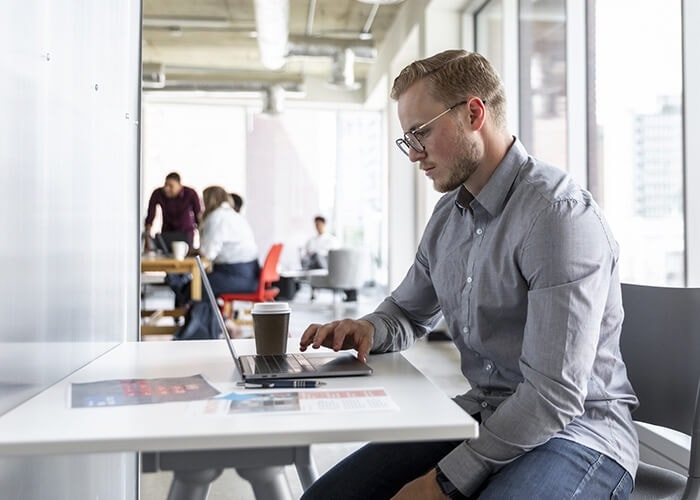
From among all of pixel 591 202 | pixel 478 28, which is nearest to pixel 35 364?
pixel 591 202

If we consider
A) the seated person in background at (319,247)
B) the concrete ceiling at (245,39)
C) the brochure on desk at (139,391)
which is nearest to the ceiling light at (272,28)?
the concrete ceiling at (245,39)

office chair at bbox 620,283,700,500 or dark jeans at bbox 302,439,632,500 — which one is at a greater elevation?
office chair at bbox 620,283,700,500

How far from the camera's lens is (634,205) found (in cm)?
310

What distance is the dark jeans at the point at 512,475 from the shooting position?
1111 millimetres

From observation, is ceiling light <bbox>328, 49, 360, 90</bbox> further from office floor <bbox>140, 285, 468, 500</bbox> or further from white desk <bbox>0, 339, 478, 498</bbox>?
white desk <bbox>0, 339, 478, 498</bbox>

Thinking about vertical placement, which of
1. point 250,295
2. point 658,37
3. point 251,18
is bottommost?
point 250,295

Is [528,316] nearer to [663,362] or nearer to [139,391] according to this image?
[663,362]

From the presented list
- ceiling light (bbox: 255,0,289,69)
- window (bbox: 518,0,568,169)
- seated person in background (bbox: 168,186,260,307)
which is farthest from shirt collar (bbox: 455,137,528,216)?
ceiling light (bbox: 255,0,289,69)

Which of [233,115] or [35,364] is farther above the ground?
[233,115]

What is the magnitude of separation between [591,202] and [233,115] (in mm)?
10287

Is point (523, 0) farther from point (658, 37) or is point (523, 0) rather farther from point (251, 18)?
point (251, 18)

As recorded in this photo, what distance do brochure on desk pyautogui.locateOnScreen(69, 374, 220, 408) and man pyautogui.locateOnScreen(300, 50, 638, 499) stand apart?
0.31 meters

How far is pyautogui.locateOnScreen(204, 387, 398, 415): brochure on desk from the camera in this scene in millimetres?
935

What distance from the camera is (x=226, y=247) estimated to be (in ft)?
18.0
